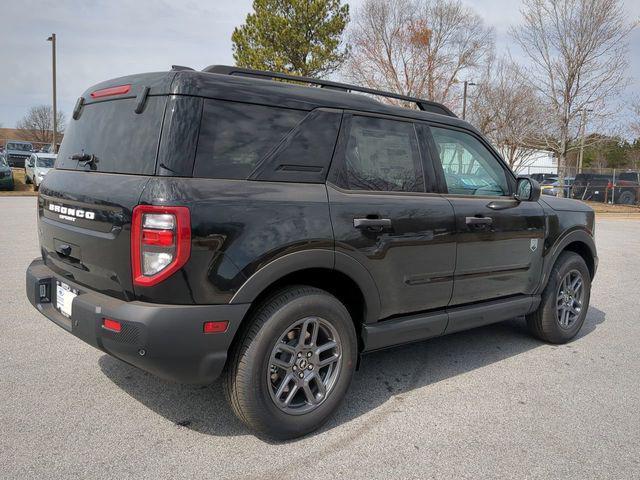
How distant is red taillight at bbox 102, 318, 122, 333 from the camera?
261 cm

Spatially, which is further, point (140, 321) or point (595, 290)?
point (595, 290)

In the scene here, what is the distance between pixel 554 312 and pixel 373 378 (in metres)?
1.87

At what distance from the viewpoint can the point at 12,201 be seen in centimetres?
1695

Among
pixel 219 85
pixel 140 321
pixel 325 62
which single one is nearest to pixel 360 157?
pixel 219 85

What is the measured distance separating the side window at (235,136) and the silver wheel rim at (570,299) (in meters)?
3.15

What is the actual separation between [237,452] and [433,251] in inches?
68.9

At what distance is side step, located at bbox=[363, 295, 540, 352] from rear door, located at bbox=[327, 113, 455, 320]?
0.08 meters

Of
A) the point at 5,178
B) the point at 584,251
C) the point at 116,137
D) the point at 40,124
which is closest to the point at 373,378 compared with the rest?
the point at 116,137

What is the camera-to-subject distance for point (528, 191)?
4.30m

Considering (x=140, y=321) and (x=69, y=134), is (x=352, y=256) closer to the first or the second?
(x=140, y=321)

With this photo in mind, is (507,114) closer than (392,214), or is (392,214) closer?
(392,214)

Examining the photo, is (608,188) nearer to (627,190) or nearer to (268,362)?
(627,190)

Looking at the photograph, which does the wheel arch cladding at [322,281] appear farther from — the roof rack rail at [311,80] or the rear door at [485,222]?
the roof rack rail at [311,80]

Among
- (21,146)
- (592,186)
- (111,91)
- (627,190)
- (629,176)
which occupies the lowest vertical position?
(627,190)
